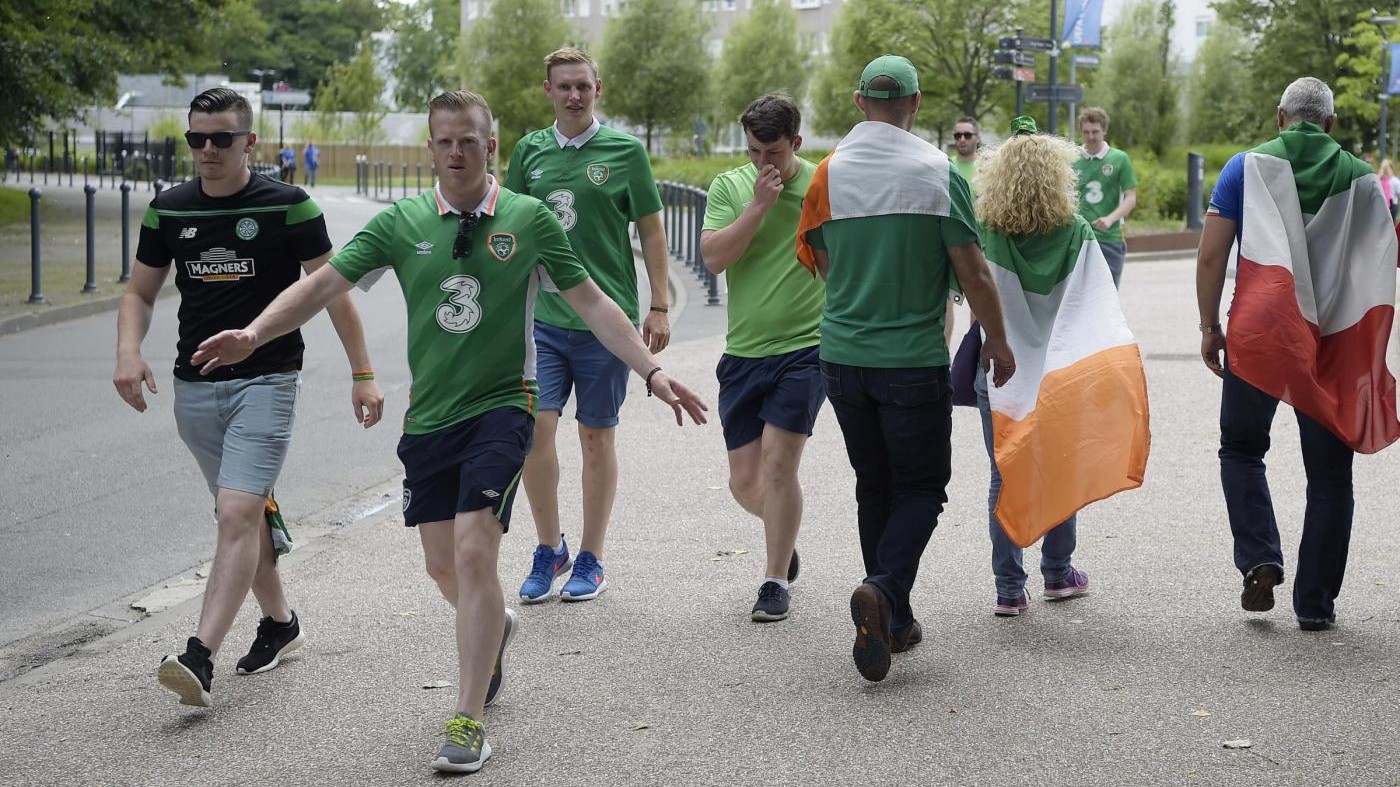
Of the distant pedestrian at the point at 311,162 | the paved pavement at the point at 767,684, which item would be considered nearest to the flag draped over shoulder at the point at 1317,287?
the paved pavement at the point at 767,684

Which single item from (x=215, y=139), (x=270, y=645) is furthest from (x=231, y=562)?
(x=215, y=139)

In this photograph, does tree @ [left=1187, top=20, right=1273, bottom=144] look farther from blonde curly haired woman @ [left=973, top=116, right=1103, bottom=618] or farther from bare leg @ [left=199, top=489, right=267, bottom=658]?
bare leg @ [left=199, top=489, right=267, bottom=658]

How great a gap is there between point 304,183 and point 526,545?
56.7 m

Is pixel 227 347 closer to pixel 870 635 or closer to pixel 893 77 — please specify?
pixel 870 635

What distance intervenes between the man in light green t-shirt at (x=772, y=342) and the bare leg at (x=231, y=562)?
1.79 m

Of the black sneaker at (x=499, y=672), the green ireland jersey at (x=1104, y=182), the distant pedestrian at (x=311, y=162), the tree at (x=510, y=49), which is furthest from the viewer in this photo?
the tree at (x=510, y=49)

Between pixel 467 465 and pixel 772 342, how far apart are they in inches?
70.4

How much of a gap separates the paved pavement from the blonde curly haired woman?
219 millimetres

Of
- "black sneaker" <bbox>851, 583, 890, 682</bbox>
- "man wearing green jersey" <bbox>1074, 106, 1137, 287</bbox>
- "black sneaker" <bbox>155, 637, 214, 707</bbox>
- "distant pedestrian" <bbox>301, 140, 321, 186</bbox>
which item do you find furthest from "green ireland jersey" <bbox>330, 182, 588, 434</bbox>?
"distant pedestrian" <bbox>301, 140, 321, 186</bbox>

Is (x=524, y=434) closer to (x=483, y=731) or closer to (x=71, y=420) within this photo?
(x=483, y=731)

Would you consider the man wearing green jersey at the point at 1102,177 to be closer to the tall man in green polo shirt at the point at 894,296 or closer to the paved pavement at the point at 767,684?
the paved pavement at the point at 767,684

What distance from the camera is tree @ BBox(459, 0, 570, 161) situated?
215 ft

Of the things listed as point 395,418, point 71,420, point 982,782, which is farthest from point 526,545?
point 71,420

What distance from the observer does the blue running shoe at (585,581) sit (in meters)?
6.48
